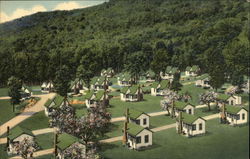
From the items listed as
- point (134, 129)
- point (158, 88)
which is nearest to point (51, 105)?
point (134, 129)

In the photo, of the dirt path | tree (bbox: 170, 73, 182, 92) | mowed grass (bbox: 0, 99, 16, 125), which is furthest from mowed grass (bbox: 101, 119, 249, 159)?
mowed grass (bbox: 0, 99, 16, 125)

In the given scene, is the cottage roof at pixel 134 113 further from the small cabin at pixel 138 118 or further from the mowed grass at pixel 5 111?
the mowed grass at pixel 5 111

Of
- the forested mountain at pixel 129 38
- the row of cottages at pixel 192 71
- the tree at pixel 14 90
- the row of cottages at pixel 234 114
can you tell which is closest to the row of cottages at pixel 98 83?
the forested mountain at pixel 129 38

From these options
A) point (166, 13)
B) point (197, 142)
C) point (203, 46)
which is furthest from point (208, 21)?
point (197, 142)

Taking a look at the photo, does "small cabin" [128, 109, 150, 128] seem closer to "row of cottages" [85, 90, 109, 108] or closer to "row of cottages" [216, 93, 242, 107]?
"row of cottages" [85, 90, 109, 108]

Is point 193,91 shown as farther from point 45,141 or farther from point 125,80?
point 45,141

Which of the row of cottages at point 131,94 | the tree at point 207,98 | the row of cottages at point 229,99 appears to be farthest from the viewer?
the row of cottages at point 229,99
